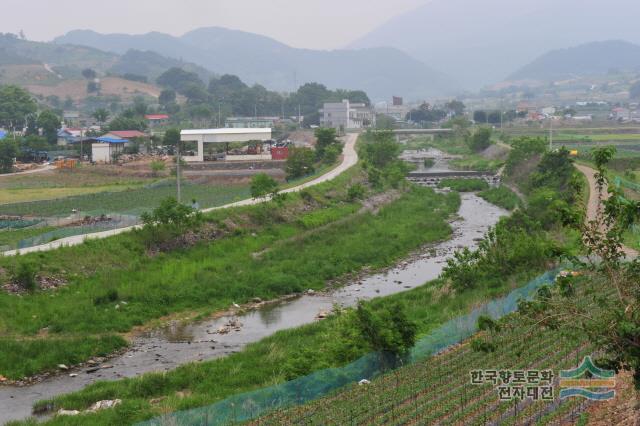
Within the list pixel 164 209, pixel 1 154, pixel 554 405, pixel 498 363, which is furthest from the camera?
pixel 1 154

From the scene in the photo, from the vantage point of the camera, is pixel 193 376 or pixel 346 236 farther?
pixel 346 236

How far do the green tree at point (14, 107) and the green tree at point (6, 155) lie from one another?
3734 cm

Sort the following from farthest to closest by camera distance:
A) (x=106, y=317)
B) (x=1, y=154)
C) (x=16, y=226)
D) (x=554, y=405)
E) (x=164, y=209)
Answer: (x=1, y=154)
(x=16, y=226)
(x=164, y=209)
(x=106, y=317)
(x=554, y=405)

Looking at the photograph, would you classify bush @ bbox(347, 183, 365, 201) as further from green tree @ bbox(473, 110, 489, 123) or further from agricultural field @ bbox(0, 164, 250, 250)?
green tree @ bbox(473, 110, 489, 123)

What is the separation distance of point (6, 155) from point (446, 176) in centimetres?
4009

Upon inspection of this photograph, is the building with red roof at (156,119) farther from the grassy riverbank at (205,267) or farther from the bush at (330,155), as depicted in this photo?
the grassy riverbank at (205,267)

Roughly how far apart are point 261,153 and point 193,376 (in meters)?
52.7

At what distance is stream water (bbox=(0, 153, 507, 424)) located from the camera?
20.2m

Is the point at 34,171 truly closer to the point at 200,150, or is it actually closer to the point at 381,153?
the point at 200,150

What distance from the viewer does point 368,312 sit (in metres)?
18.8

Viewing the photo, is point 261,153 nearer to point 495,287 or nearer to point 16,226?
point 16,226

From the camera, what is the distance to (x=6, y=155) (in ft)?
212

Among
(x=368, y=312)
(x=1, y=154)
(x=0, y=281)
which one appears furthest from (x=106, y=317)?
(x=1, y=154)

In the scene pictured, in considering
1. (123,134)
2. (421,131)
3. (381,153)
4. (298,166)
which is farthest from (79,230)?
(421,131)
